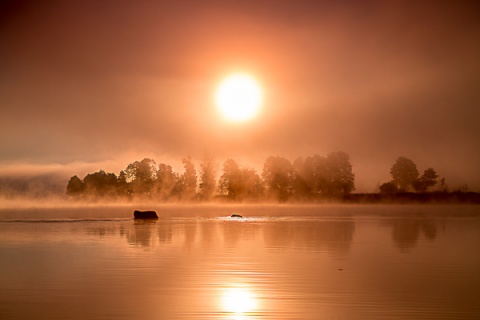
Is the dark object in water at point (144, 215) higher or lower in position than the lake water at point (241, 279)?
higher

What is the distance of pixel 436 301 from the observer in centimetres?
1534

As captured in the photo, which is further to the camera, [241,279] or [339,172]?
[339,172]

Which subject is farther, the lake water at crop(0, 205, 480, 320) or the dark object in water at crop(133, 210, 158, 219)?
the dark object in water at crop(133, 210, 158, 219)

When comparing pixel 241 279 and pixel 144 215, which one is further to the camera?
pixel 144 215

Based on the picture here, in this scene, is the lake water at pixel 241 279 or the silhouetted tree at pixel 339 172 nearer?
the lake water at pixel 241 279

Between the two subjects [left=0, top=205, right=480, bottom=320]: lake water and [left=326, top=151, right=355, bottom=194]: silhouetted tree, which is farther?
[left=326, top=151, right=355, bottom=194]: silhouetted tree

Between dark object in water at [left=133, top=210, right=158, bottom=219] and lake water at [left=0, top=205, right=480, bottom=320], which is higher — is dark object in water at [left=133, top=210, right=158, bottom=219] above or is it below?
above

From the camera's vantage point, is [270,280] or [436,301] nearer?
[436,301]

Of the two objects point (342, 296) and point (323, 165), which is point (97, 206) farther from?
point (342, 296)

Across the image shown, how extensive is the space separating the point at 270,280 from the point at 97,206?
117 m

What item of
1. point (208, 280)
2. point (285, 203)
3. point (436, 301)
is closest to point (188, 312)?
point (208, 280)

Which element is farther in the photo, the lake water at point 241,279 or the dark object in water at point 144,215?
the dark object in water at point 144,215

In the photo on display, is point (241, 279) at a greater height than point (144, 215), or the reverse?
point (144, 215)

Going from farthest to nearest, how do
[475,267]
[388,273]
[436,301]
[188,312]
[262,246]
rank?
[262,246] → [475,267] → [388,273] → [436,301] → [188,312]
